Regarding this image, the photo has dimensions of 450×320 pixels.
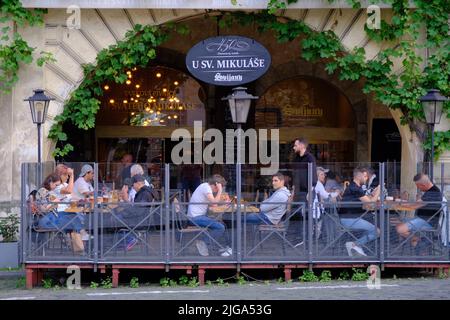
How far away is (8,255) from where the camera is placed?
1627cm

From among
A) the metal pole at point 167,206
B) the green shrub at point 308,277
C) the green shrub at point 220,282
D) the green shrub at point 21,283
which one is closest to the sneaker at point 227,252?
the green shrub at point 220,282

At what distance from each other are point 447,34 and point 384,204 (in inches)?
192

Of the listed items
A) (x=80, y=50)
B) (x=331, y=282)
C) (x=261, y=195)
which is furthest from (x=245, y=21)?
(x=331, y=282)

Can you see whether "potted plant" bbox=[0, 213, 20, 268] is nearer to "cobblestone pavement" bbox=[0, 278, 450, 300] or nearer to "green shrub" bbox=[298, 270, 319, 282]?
"cobblestone pavement" bbox=[0, 278, 450, 300]

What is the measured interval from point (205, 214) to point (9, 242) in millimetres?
4568

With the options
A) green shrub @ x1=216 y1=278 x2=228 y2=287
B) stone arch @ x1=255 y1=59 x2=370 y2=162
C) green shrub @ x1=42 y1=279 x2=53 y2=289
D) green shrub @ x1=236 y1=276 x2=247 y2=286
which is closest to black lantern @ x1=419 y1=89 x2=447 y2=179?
green shrub @ x1=236 y1=276 x2=247 y2=286

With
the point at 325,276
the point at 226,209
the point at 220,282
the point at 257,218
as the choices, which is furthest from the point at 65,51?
the point at 325,276

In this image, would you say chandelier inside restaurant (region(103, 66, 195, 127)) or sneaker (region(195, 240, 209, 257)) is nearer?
sneaker (region(195, 240, 209, 257))

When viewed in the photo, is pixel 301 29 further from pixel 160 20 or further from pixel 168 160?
pixel 168 160

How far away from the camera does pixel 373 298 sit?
12.1m

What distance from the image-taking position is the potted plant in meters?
16.2

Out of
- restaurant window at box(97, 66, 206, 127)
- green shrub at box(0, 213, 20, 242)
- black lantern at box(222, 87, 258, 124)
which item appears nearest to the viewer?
black lantern at box(222, 87, 258, 124)

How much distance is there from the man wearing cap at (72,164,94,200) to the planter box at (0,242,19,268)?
259 centimetres

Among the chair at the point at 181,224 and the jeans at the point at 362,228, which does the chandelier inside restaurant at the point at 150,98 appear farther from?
the jeans at the point at 362,228
